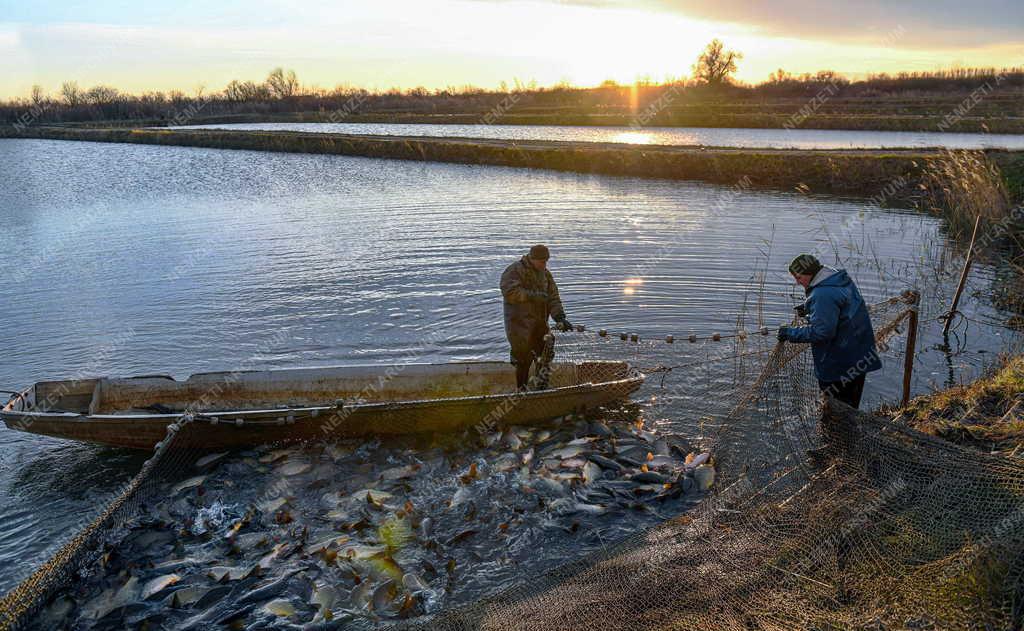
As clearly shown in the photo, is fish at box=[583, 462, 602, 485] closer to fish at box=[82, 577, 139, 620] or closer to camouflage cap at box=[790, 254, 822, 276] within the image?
camouflage cap at box=[790, 254, 822, 276]

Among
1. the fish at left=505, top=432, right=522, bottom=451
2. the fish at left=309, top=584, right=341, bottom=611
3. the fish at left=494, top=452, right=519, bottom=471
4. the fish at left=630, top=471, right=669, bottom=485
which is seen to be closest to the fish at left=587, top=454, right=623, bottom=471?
the fish at left=630, top=471, right=669, bottom=485

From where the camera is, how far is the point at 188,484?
29.0 feet

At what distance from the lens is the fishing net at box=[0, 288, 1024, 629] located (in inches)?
198

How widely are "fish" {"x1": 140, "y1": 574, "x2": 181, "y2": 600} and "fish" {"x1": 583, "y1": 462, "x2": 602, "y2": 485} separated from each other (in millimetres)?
4506

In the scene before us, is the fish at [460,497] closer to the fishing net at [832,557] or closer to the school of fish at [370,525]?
the school of fish at [370,525]

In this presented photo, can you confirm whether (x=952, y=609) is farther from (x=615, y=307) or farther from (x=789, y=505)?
(x=615, y=307)

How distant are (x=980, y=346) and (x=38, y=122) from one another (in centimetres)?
10068

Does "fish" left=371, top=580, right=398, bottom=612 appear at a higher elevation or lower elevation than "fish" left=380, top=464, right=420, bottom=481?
lower

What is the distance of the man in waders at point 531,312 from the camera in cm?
977

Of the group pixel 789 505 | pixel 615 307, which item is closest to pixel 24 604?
pixel 789 505

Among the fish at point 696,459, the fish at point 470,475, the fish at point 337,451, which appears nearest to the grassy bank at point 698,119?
the fish at point 696,459

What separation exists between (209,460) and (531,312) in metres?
4.79

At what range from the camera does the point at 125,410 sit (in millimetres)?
10289

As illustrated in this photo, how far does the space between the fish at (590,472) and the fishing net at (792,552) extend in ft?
3.41
